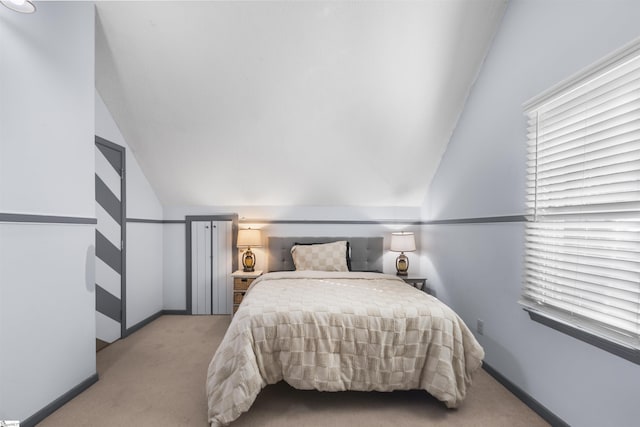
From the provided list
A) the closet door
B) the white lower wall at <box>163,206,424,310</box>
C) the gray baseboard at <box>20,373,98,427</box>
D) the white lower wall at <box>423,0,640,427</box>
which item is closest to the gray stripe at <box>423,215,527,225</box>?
the white lower wall at <box>423,0,640,427</box>

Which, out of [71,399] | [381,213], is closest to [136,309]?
[71,399]

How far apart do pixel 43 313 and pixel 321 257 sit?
101 inches

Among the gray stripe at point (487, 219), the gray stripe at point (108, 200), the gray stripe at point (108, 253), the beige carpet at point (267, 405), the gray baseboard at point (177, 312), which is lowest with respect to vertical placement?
the gray baseboard at point (177, 312)

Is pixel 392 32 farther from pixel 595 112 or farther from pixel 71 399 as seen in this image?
pixel 71 399

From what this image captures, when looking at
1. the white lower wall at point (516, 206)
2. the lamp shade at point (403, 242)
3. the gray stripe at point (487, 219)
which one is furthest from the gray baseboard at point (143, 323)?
the gray stripe at point (487, 219)

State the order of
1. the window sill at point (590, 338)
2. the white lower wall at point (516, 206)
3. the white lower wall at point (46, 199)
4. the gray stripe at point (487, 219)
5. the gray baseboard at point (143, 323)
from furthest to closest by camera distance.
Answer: the gray baseboard at point (143, 323)
the gray stripe at point (487, 219)
the white lower wall at point (46, 199)
the white lower wall at point (516, 206)
the window sill at point (590, 338)

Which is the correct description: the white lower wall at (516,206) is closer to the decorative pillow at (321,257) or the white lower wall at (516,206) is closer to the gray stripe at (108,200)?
the decorative pillow at (321,257)

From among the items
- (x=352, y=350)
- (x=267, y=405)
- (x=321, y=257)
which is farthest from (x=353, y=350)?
(x=321, y=257)

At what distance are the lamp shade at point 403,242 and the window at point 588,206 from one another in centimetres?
174

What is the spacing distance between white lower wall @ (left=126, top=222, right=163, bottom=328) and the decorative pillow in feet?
5.70

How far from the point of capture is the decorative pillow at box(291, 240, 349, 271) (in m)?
3.75

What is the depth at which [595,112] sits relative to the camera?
162cm

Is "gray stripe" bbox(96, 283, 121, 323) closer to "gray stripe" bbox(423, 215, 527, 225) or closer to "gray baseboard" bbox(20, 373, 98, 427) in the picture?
"gray baseboard" bbox(20, 373, 98, 427)

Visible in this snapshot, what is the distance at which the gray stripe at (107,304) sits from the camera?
2.94m
